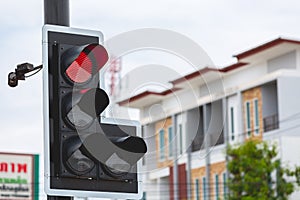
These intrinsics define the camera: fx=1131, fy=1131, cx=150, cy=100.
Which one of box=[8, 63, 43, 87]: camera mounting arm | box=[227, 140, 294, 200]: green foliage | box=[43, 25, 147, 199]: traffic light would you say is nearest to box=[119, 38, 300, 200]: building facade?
box=[227, 140, 294, 200]: green foliage

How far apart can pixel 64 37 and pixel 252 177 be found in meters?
28.6

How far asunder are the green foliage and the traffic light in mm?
28192

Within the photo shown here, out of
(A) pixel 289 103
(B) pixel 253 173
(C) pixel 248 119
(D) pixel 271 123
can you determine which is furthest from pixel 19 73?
(C) pixel 248 119

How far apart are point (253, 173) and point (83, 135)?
2894 cm

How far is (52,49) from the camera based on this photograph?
26.9 feet

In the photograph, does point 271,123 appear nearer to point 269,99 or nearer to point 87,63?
point 269,99

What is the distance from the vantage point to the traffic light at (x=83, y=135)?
25.8 ft

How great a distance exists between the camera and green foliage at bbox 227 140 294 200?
119 feet

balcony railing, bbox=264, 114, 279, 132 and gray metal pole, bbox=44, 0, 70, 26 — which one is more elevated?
balcony railing, bbox=264, 114, 279, 132

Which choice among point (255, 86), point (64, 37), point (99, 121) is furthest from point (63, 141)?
point (255, 86)

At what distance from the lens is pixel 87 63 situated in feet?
26.1

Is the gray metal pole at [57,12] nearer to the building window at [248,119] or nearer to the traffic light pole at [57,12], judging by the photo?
the traffic light pole at [57,12]

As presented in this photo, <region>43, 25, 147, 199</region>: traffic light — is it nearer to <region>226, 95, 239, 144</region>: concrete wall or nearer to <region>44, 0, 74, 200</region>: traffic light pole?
<region>44, 0, 74, 200</region>: traffic light pole

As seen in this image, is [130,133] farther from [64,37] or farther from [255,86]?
[255,86]
